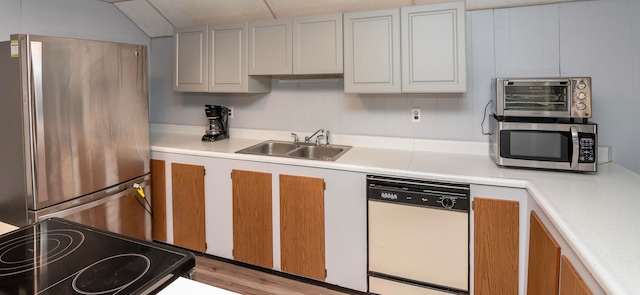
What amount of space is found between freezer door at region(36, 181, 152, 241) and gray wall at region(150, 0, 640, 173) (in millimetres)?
1275

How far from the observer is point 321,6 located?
2707 mm

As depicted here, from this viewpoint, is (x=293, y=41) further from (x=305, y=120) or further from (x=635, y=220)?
(x=635, y=220)

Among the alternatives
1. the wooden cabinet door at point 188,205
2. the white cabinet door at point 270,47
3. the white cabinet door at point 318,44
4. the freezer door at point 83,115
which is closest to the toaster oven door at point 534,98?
the white cabinet door at point 318,44

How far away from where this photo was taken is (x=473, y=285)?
6.45ft

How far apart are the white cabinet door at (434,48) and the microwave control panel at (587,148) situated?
0.68m

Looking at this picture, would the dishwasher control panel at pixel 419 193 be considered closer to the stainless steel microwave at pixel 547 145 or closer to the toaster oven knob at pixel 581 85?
the stainless steel microwave at pixel 547 145

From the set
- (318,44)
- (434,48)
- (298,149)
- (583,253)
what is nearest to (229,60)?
(318,44)

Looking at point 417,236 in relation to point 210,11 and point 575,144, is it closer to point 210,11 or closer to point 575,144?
point 575,144

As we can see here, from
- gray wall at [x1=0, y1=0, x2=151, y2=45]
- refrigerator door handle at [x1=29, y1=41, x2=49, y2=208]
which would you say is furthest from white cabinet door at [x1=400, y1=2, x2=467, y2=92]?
gray wall at [x1=0, y1=0, x2=151, y2=45]

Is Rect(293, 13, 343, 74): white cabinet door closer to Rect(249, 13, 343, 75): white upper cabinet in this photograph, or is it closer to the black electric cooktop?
Rect(249, 13, 343, 75): white upper cabinet

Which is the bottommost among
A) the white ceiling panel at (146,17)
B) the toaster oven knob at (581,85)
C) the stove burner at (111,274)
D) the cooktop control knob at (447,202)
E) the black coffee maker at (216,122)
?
the cooktop control knob at (447,202)

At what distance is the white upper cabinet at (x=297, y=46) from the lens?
2465 millimetres

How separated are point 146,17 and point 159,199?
5.69 feet

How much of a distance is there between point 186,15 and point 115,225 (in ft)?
6.15
